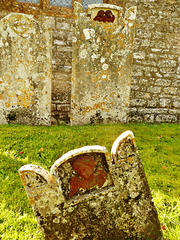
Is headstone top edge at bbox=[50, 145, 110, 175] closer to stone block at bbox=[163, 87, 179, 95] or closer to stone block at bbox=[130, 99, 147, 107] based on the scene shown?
stone block at bbox=[130, 99, 147, 107]

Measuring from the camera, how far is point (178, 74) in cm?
491

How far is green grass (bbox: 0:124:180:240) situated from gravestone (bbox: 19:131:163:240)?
0.41 meters

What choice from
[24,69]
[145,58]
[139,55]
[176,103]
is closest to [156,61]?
[145,58]

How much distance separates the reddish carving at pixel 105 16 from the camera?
11.7 feet

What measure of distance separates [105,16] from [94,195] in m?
3.43

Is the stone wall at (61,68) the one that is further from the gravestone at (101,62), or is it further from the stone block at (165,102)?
the stone block at (165,102)

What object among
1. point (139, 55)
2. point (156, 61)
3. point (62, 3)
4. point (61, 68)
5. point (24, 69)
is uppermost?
point (62, 3)

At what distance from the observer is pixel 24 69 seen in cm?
357

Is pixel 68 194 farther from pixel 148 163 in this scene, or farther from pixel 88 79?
pixel 88 79

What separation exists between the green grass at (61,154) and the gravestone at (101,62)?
1.19 ft

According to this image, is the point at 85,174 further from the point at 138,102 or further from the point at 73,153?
the point at 138,102

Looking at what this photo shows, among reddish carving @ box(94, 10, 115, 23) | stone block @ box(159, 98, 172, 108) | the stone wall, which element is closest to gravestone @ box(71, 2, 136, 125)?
reddish carving @ box(94, 10, 115, 23)

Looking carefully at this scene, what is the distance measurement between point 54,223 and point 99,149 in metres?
0.54

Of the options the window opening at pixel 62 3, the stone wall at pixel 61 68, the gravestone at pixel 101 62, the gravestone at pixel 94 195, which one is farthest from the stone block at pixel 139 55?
the gravestone at pixel 94 195
